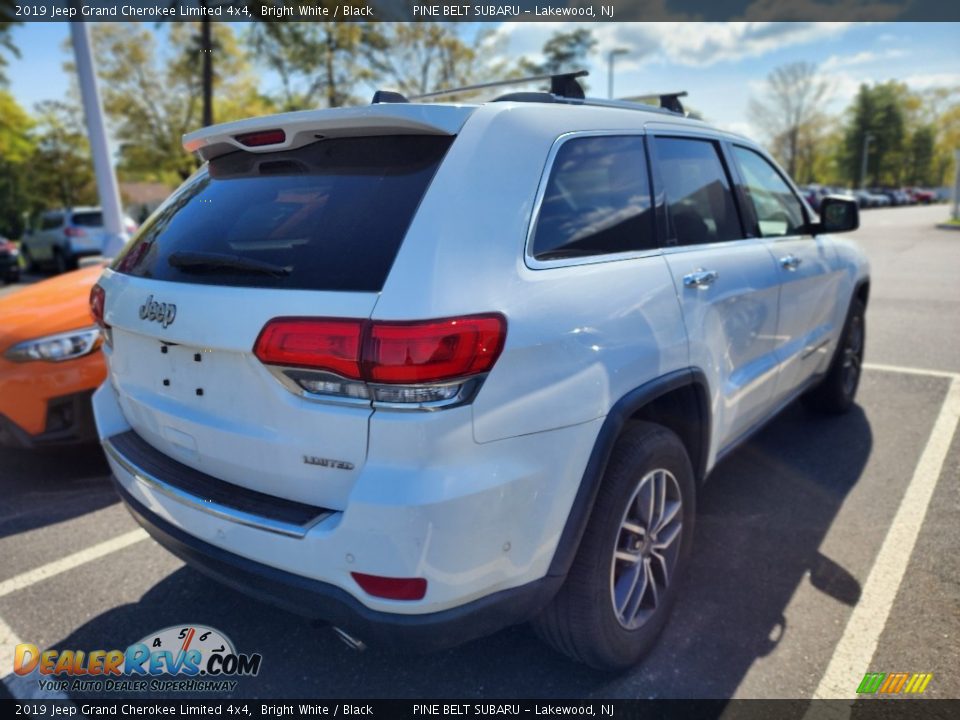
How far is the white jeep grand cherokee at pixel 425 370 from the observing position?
1649 millimetres

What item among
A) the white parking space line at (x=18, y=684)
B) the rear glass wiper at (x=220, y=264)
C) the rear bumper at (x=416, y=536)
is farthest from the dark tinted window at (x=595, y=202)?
the white parking space line at (x=18, y=684)

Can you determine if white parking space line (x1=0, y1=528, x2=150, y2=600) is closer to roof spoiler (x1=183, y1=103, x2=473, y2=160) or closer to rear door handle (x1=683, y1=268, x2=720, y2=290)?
roof spoiler (x1=183, y1=103, x2=473, y2=160)

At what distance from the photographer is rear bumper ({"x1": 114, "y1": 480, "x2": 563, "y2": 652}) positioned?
171cm

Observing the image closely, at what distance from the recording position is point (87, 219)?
17.5 meters

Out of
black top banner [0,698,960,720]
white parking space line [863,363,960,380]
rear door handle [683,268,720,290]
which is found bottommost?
white parking space line [863,363,960,380]

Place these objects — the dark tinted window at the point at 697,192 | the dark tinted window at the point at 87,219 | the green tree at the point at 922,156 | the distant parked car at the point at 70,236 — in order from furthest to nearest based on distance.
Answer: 1. the green tree at the point at 922,156
2. the dark tinted window at the point at 87,219
3. the distant parked car at the point at 70,236
4. the dark tinted window at the point at 697,192

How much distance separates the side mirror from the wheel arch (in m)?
1.98

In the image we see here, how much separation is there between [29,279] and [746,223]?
2027 cm

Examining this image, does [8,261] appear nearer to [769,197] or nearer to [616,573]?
[769,197]

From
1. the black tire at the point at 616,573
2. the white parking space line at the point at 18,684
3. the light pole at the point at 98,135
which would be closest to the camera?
the black tire at the point at 616,573

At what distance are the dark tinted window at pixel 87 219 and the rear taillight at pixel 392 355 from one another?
61.3 feet

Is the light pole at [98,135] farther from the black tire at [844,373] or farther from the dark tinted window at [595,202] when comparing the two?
the black tire at [844,373]

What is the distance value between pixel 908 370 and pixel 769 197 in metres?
3.27

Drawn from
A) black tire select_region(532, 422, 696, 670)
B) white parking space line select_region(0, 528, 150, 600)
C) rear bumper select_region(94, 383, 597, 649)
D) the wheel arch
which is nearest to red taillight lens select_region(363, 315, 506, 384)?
rear bumper select_region(94, 383, 597, 649)
